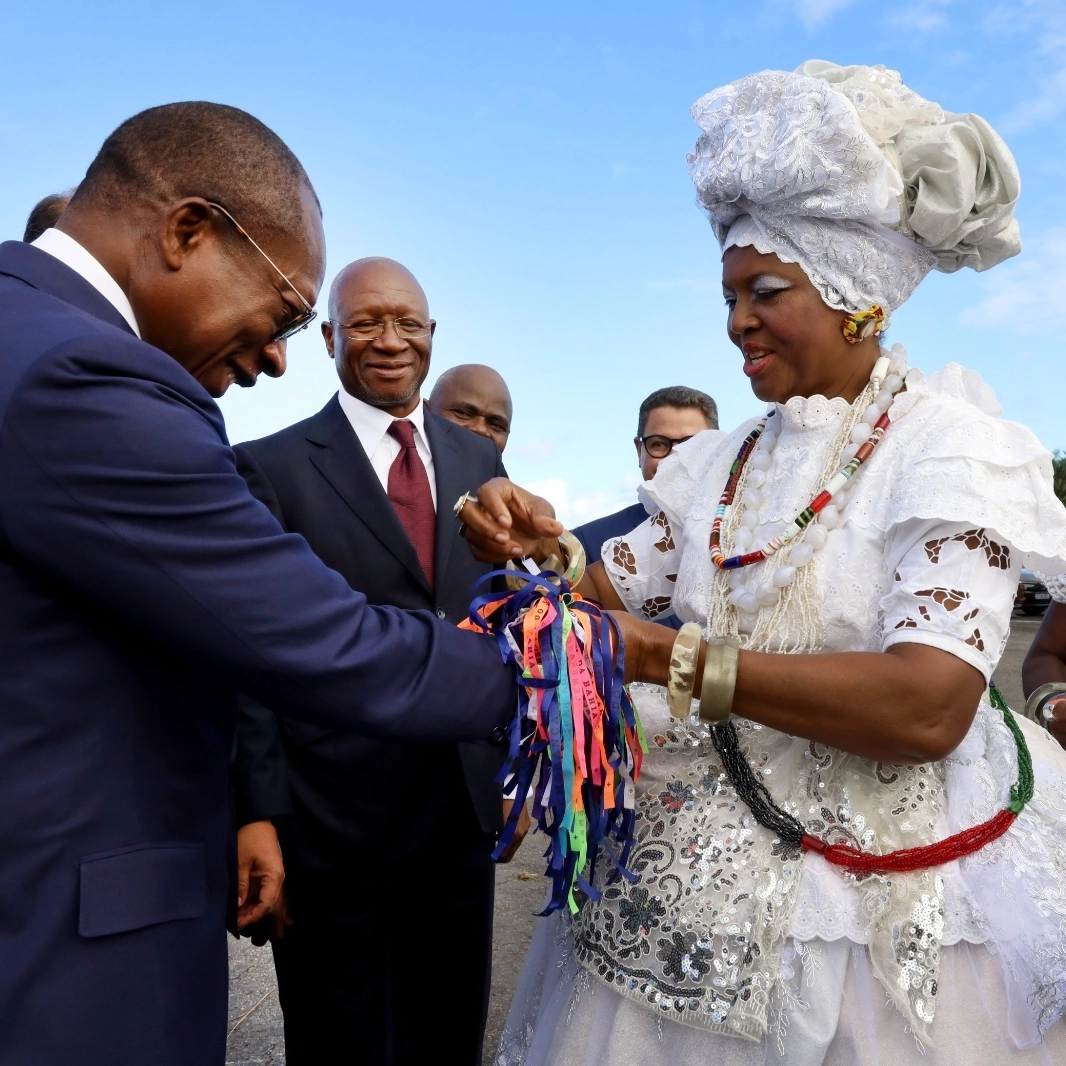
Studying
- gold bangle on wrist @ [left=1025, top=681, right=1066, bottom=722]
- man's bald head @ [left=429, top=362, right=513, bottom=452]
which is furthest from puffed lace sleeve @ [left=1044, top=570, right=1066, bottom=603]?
man's bald head @ [left=429, top=362, right=513, bottom=452]

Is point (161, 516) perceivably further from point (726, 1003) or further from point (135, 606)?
point (726, 1003)

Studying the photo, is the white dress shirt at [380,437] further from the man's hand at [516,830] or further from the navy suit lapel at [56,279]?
the navy suit lapel at [56,279]

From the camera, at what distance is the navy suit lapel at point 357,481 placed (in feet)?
11.4

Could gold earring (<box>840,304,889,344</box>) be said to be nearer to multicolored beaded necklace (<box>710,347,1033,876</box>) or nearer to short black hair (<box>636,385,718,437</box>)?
multicolored beaded necklace (<box>710,347,1033,876</box>)

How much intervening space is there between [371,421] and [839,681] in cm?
229

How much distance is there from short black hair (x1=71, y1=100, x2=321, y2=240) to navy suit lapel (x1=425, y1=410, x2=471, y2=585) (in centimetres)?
165

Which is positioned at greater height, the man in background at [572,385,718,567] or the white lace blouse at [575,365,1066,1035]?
the man in background at [572,385,718,567]

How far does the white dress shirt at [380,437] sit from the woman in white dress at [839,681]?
138cm

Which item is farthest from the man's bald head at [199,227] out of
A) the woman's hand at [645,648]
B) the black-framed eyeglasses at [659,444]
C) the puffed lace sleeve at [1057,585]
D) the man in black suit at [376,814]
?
the black-framed eyeglasses at [659,444]

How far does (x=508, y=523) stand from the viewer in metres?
2.35

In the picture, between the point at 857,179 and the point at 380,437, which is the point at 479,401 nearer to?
the point at 380,437

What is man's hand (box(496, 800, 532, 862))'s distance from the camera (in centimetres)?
222

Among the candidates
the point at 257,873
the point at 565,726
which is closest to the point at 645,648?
the point at 565,726

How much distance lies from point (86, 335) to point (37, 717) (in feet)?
2.03
